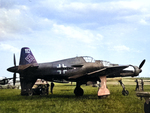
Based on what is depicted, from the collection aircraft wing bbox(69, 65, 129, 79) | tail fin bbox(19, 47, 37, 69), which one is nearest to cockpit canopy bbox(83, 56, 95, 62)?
aircraft wing bbox(69, 65, 129, 79)

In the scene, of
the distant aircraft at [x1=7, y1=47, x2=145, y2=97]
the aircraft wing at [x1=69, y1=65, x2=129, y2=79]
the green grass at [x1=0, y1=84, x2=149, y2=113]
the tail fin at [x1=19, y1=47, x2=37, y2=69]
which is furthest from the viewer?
the tail fin at [x1=19, y1=47, x2=37, y2=69]

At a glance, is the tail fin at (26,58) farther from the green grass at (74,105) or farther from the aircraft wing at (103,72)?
the aircraft wing at (103,72)

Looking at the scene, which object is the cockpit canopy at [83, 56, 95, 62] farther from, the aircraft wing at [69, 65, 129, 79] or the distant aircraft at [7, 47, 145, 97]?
the aircraft wing at [69, 65, 129, 79]

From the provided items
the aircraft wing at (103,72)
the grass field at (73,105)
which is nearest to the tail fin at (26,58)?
the grass field at (73,105)

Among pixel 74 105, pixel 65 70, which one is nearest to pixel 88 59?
pixel 65 70

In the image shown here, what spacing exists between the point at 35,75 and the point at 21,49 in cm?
374

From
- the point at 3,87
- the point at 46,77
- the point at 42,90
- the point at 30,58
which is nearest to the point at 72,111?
the point at 46,77

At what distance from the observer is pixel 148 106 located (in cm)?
806

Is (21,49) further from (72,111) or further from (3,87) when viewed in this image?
(3,87)

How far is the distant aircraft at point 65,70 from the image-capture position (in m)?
16.9

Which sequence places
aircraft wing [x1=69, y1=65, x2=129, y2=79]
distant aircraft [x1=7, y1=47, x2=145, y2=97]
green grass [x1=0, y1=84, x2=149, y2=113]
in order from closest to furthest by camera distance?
1. green grass [x1=0, y1=84, x2=149, y2=113]
2. distant aircraft [x1=7, y1=47, x2=145, y2=97]
3. aircraft wing [x1=69, y1=65, x2=129, y2=79]

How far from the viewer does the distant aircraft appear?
16875 millimetres

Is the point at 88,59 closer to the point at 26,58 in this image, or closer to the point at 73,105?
the point at 73,105

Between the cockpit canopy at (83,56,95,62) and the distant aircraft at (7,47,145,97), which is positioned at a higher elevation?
the cockpit canopy at (83,56,95,62)
